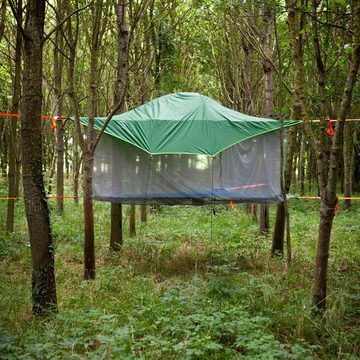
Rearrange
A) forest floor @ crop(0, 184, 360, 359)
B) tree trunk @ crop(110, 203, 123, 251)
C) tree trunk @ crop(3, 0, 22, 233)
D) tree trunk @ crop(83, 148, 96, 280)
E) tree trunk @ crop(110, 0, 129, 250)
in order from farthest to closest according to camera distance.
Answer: tree trunk @ crop(3, 0, 22, 233)
tree trunk @ crop(110, 203, 123, 251)
tree trunk @ crop(110, 0, 129, 250)
tree trunk @ crop(83, 148, 96, 280)
forest floor @ crop(0, 184, 360, 359)

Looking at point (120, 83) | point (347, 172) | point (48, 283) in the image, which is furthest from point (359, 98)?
point (48, 283)

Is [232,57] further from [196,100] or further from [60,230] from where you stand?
[60,230]

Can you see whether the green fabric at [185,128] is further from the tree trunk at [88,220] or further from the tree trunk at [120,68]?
the tree trunk at [88,220]

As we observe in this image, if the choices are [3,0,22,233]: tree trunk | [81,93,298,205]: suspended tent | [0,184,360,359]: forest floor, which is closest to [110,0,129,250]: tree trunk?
[0,184,360,359]: forest floor

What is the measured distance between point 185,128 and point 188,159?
505 millimetres

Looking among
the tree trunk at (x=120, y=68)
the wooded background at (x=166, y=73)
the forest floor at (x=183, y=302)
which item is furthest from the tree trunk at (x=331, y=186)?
the tree trunk at (x=120, y=68)

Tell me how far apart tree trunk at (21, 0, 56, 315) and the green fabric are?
7.73 ft

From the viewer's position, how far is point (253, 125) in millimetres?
6688

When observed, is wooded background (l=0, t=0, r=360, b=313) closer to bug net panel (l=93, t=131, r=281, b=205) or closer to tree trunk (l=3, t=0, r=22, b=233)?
tree trunk (l=3, t=0, r=22, b=233)

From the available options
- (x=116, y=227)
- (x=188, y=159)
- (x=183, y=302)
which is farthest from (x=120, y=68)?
(x=183, y=302)

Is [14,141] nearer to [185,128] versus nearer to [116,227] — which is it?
[116,227]

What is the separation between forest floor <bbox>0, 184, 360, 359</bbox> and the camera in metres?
3.49

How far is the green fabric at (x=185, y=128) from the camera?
6.49 m

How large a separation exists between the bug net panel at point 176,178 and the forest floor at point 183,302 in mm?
1116
